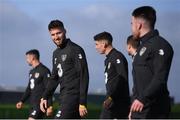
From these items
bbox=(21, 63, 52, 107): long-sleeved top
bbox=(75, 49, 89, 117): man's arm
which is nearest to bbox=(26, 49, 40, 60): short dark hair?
bbox=(21, 63, 52, 107): long-sleeved top

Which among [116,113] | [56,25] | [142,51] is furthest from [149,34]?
[116,113]

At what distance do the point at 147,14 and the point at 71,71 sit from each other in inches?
112

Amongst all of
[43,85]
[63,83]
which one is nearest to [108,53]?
[63,83]

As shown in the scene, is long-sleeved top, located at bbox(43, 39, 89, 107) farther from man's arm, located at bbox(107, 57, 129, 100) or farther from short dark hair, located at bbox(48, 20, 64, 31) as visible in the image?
man's arm, located at bbox(107, 57, 129, 100)

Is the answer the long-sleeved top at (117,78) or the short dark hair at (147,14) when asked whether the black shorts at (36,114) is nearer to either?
the long-sleeved top at (117,78)

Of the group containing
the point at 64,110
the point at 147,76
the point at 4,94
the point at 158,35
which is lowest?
the point at 4,94

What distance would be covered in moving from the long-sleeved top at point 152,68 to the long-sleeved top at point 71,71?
2219 millimetres

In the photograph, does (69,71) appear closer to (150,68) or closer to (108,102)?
(108,102)

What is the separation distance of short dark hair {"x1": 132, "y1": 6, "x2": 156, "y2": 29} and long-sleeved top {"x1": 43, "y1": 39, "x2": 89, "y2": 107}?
242 cm

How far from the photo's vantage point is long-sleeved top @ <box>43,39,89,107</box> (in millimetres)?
9719

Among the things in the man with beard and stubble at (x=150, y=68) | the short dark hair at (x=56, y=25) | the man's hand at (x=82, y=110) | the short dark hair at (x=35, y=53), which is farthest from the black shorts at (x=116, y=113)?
the man with beard and stubble at (x=150, y=68)

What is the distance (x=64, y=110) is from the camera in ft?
32.5

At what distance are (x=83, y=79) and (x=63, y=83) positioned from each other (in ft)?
1.64

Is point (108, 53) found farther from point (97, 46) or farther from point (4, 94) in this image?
point (4, 94)
